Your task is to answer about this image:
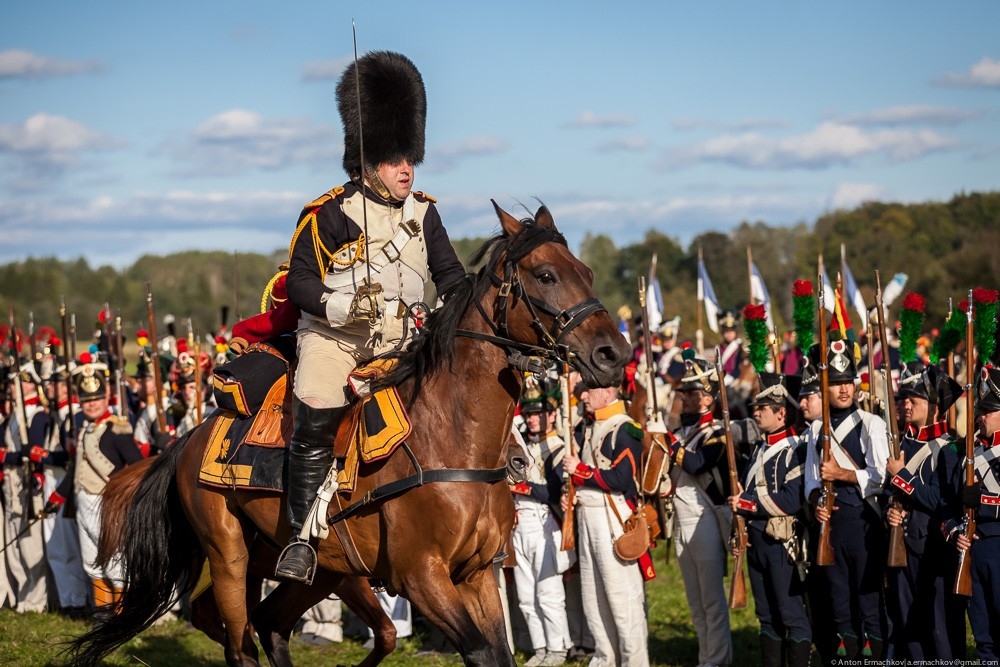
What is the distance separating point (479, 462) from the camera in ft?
23.4

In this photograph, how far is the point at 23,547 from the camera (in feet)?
48.4

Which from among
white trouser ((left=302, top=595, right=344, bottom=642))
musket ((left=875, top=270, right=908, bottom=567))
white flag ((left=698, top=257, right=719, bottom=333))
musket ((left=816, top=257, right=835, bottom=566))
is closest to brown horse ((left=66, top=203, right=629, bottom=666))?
musket ((left=816, top=257, right=835, bottom=566))

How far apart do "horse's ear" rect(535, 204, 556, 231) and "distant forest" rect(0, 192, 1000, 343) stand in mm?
32585

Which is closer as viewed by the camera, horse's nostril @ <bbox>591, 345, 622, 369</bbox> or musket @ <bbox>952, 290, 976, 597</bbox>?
horse's nostril @ <bbox>591, 345, 622, 369</bbox>

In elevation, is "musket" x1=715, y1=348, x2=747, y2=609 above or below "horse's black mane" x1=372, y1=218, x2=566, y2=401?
below

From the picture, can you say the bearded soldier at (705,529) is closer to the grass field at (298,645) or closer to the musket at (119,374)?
the grass field at (298,645)

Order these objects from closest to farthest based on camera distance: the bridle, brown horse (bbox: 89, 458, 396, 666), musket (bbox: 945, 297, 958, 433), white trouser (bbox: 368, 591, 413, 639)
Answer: the bridle < brown horse (bbox: 89, 458, 396, 666) < musket (bbox: 945, 297, 958, 433) < white trouser (bbox: 368, 591, 413, 639)

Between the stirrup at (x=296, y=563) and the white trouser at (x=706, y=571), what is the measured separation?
13.2 ft

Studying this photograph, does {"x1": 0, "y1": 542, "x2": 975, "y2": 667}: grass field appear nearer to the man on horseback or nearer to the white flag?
the man on horseback

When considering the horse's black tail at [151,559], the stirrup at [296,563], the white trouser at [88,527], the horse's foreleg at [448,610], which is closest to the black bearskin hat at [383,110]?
the stirrup at [296,563]

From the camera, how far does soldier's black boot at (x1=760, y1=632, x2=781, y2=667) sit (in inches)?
373

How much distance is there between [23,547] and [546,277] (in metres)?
10.3

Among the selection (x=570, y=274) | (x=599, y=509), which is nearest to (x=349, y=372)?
(x=570, y=274)

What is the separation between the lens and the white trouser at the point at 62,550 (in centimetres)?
1441
